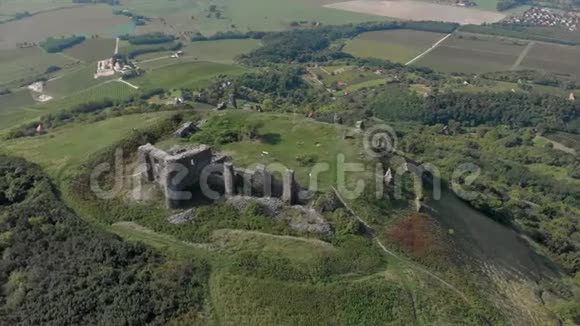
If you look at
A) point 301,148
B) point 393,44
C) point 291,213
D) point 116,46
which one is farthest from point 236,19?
point 291,213

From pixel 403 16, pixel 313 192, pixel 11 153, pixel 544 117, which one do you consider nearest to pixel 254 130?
pixel 313 192

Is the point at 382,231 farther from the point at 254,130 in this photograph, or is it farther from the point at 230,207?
the point at 254,130

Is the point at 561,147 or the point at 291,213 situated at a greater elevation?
the point at 291,213

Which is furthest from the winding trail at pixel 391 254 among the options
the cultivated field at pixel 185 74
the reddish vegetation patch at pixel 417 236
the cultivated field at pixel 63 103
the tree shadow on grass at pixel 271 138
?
the cultivated field at pixel 185 74

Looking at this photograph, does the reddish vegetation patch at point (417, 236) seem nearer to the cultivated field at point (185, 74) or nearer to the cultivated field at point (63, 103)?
the cultivated field at point (63, 103)

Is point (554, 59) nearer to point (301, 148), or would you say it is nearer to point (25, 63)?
point (301, 148)

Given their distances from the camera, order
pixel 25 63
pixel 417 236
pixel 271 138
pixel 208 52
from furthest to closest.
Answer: pixel 208 52, pixel 25 63, pixel 271 138, pixel 417 236

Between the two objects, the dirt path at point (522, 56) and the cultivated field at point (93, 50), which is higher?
the cultivated field at point (93, 50)
